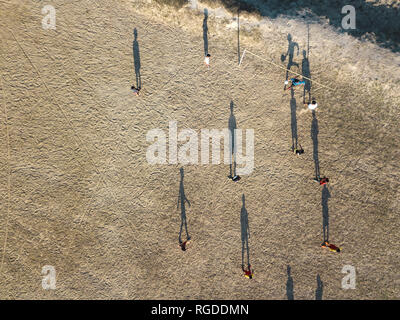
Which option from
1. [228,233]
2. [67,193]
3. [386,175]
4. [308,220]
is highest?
[386,175]

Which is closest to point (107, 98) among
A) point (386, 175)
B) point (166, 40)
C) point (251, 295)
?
point (166, 40)

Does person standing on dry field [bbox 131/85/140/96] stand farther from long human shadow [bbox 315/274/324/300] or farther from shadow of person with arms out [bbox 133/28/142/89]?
long human shadow [bbox 315/274/324/300]

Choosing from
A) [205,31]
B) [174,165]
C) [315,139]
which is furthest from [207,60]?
[315,139]

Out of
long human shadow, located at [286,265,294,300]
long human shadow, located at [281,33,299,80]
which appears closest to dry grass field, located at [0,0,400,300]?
long human shadow, located at [286,265,294,300]

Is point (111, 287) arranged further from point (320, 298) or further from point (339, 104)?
point (339, 104)

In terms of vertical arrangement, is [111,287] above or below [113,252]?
below

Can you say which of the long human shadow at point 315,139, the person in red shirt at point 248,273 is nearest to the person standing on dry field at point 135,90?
the long human shadow at point 315,139

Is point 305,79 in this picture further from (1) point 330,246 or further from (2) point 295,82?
(1) point 330,246
